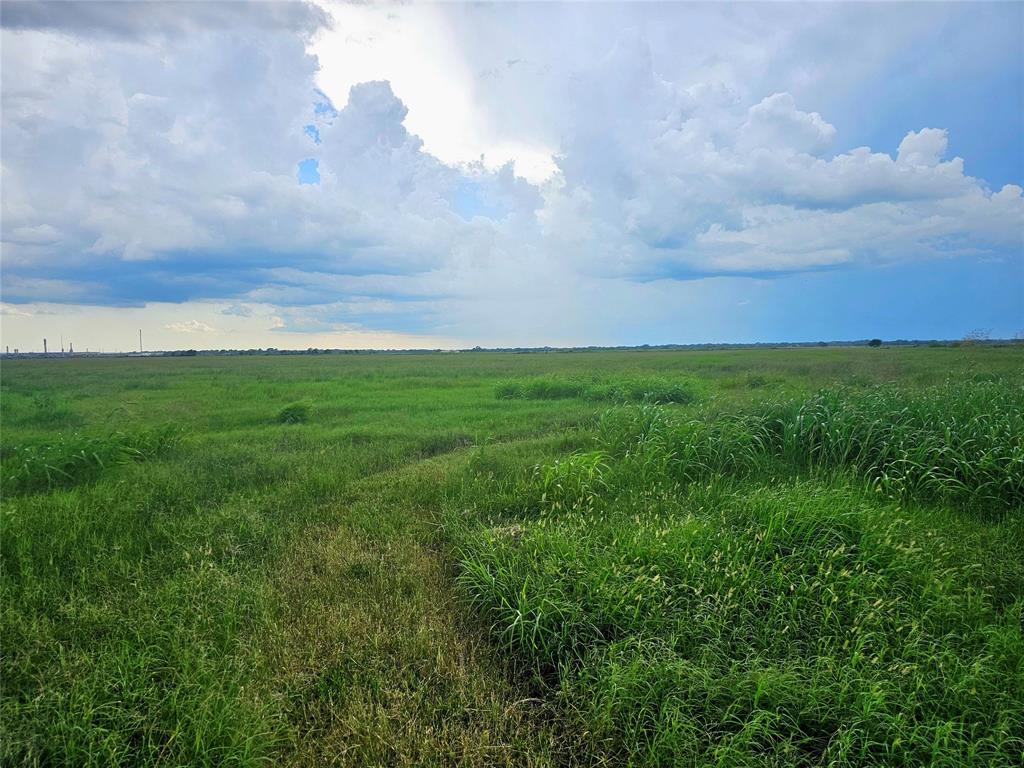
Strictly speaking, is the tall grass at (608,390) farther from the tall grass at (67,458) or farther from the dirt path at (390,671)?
the tall grass at (67,458)

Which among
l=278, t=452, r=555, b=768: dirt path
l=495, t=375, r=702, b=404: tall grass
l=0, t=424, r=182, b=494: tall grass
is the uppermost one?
l=495, t=375, r=702, b=404: tall grass

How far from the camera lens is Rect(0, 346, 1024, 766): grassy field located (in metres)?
2.84

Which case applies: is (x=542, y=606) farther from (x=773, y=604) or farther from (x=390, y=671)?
(x=773, y=604)

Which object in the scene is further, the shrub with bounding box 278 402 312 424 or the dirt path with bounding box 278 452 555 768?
the shrub with bounding box 278 402 312 424

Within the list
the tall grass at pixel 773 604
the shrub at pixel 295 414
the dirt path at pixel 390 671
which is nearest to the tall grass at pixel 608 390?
the shrub at pixel 295 414

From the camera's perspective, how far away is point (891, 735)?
2801mm

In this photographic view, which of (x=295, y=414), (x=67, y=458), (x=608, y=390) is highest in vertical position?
(x=608, y=390)

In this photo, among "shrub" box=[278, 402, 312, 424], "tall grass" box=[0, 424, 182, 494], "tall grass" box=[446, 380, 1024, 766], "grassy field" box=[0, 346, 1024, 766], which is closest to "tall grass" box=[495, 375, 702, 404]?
"shrub" box=[278, 402, 312, 424]

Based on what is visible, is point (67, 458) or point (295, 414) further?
point (295, 414)

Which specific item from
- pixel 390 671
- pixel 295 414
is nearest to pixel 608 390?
pixel 295 414

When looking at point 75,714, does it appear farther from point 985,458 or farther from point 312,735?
point 985,458

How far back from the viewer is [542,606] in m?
3.79

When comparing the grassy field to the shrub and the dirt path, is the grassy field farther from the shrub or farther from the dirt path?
the shrub

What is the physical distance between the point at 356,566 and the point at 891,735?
4.12 m
